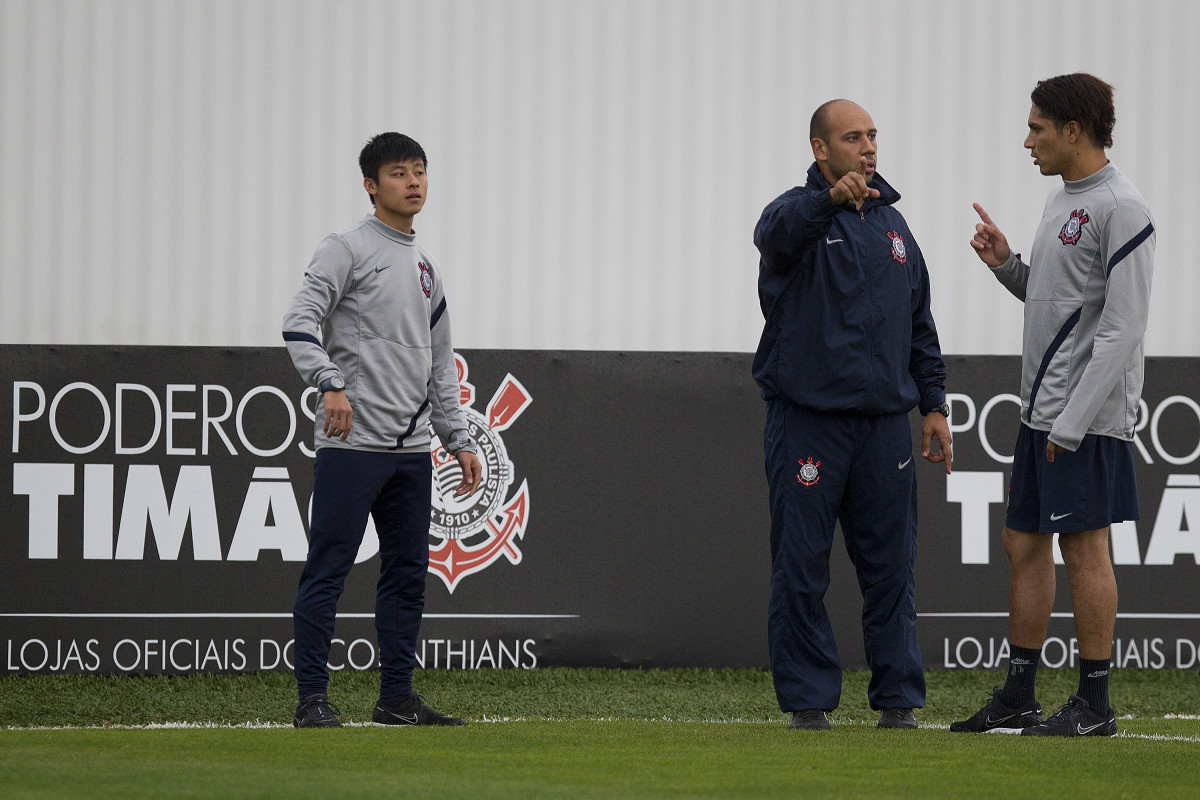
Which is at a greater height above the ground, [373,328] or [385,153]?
[385,153]

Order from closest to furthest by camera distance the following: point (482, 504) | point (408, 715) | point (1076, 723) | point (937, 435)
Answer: point (1076, 723), point (937, 435), point (408, 715), point (482, 504)

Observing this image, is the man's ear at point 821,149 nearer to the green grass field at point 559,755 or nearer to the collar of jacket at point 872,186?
the collar of jacket at point 872,186

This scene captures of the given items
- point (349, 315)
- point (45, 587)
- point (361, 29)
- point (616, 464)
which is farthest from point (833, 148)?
point (45, 587)

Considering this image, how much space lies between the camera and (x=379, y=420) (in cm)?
319

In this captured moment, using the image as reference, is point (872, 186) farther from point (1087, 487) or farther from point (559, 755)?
point (559, 755)

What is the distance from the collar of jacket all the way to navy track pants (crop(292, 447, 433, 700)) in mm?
1199

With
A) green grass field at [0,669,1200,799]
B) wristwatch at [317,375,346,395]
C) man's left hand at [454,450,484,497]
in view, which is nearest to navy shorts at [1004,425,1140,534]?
green grass field at [0,669,1200,799]

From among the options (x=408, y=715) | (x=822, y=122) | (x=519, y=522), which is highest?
(x=822, y=122)

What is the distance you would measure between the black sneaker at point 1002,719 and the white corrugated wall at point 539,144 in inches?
79.7

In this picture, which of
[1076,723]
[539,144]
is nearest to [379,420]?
[1076,723]

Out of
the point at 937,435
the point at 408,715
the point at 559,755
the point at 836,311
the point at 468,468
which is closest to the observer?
the point at 559,755

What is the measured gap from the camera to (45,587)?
4.45m

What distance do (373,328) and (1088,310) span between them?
1738 mm

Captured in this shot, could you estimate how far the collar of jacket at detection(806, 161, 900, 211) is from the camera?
309 centimetres
